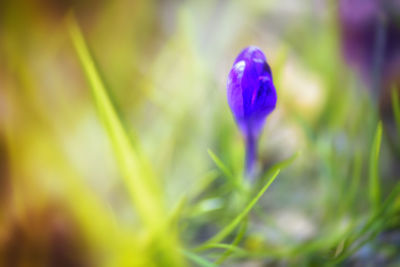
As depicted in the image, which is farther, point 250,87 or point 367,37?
point 367,37

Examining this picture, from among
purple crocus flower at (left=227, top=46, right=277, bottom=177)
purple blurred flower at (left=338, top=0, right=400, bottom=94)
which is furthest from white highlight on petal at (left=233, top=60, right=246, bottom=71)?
purple blurred flower at (left=338, top=0, right=400, bottom=94)

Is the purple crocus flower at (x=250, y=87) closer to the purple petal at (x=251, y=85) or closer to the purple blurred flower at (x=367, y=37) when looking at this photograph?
the purple petal at (x=251, y=85)

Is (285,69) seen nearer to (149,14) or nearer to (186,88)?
(186,88)

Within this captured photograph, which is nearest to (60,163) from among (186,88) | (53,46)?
(186,88)

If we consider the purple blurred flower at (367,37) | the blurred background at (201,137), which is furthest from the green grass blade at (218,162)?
the purple blurred flower at (367,37)

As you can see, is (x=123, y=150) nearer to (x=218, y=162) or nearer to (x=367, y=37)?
(x=218, y=162)

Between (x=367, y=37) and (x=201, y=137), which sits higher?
(x=367, y=37)

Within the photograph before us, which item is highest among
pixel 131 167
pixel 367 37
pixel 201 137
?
pixel 367 37

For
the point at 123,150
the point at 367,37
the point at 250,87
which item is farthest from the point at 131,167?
the point at 367,37
